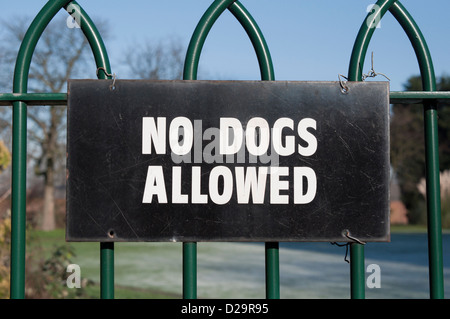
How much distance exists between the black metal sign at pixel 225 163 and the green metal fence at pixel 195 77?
7 centimetres

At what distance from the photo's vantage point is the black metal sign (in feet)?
5.88

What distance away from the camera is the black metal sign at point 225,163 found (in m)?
1.79

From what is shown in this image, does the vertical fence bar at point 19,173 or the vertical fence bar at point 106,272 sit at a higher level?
the vertical fence bar at point 19,173

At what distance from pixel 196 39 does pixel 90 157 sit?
542 millimetres

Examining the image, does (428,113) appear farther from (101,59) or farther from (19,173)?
(19,173)

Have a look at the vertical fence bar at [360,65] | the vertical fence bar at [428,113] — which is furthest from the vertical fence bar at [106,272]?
the vertical fence bar at [428,113]

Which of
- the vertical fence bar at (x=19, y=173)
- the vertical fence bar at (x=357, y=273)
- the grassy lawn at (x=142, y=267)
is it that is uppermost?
the vertical fence bar at (x=19, y=173)

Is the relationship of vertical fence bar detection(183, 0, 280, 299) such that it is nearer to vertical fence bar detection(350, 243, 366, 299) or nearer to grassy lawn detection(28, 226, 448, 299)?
vertical fence bar detection(350, 243, 366, 299)

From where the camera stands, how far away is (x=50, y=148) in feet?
65.2

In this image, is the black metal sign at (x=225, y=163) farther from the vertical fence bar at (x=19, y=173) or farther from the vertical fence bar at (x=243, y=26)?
the vertical fence bar at (x=19, y=173)

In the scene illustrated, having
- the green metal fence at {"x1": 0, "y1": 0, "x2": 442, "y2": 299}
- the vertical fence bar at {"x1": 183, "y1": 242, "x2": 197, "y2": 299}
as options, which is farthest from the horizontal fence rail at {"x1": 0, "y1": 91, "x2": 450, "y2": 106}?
the vertical fence bar at {"x1": 183, "y1": 242, "x2": 197, "y2": 299}

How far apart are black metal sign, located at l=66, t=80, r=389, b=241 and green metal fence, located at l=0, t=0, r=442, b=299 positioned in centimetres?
7
